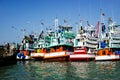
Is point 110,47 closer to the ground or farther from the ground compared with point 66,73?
farther from the ground

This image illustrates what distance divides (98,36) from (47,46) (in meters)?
16.4

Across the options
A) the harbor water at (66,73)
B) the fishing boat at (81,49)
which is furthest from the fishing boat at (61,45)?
the harbor water at (66,73)

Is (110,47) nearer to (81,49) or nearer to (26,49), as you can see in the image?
(81,49)

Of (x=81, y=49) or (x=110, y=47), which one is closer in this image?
(x=110, y=47)

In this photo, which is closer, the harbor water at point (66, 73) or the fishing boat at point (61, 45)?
the harbor water at point (66, 73)

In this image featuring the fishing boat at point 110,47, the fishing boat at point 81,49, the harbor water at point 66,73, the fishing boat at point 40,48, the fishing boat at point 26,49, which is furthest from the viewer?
the fishing boat at point 26,49

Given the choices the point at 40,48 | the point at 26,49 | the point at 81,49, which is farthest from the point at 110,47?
the point at 26,49

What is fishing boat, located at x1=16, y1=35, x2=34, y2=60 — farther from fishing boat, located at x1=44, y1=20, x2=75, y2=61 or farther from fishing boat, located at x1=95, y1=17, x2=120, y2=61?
fishing boat, located at x1=95, y1=17, x2=120, y2=61

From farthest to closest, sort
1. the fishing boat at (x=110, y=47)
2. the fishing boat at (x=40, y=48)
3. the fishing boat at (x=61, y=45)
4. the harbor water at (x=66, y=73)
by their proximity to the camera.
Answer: the fishing boat at (x=40, y=48), the fishing boat at (x=61, y=45), the fishing boat at (x=110, y=47), the harbor water at (x=66, y=73)

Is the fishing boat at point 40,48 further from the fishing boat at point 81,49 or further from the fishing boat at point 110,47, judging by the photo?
the fishing boat at point 110,47

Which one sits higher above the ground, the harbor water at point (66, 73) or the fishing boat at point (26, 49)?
the fishing boat at point (26, 49)

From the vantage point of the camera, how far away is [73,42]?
83.2 meters

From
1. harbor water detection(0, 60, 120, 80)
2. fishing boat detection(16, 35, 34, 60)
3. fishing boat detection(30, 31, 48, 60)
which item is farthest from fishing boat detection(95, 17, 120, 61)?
fishing boat detection(16, 35, 34, 60)

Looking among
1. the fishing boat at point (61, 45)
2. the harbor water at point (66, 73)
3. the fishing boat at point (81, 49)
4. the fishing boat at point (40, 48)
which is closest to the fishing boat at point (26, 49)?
the fishing boat at point (40, 48)
